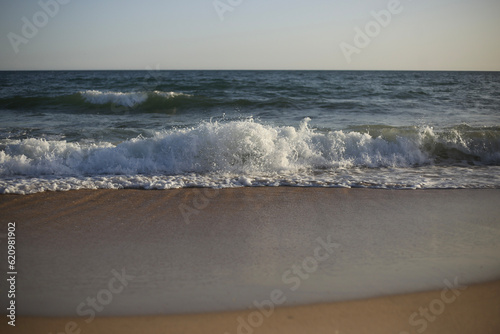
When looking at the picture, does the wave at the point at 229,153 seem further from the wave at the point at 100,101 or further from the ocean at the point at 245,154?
the wave at the point at 100,101

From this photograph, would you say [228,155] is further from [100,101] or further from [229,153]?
[100,101]

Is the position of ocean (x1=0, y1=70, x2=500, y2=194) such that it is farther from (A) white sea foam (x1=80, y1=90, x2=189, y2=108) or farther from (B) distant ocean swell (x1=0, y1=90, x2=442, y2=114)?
(A) white sea foam (x1=80, y1=90, x2=189, y2=108)

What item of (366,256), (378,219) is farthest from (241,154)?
(366,256)

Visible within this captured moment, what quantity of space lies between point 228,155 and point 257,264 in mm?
4377

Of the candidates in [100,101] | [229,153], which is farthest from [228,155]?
[100,101]

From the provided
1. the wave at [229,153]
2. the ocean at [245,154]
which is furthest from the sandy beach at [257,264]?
the wave at [229,153]

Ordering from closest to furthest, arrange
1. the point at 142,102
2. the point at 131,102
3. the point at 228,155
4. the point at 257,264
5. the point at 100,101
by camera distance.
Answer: the point at 257,264
the point at 228,155
the point at 142,102
the point at 131,102
the point at 100,101

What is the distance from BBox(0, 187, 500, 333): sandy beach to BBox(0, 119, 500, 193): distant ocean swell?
1.78 m

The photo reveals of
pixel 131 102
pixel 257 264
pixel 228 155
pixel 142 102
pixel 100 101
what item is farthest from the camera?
pixel 100 101

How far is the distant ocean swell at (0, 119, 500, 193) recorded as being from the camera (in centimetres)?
721

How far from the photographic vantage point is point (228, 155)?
25.3ft

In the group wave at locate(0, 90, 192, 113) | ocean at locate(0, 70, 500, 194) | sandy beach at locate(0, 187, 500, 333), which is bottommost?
sandy beach at locate(0, 187, 500, 333)

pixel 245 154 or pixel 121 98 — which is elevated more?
pixel 121 98

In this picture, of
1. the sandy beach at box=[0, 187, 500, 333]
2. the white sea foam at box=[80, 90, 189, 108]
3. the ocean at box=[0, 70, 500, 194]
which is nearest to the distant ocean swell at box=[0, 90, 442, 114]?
the white sea foam at box=[80, 90, 189, 108]
